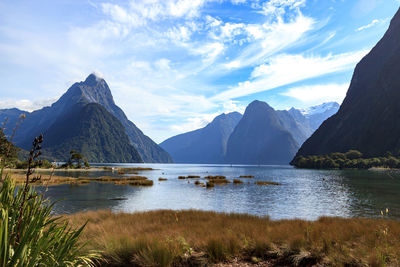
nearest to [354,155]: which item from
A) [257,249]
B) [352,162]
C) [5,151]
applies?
[352,162]

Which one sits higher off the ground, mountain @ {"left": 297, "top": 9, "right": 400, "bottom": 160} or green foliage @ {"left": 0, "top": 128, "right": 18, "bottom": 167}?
mountain @ {"left": 297, "top": 9, "right": 400, "bottom": 160}

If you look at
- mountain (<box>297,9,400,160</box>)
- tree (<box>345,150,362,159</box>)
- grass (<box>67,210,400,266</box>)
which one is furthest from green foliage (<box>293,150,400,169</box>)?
grass (<box>67,210,400,266</box>)

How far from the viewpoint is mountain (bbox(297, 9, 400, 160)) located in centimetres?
14512

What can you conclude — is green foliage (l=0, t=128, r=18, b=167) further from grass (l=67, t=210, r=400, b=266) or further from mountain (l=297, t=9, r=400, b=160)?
mountain (l=297, t=9, r=400, b=160)

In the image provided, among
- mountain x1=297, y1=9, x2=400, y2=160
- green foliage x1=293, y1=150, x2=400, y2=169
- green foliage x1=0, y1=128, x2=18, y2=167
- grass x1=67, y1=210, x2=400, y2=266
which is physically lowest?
green foliage x1=293, y1=150, x2=400, y2=169

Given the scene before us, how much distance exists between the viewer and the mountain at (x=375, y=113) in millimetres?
145125

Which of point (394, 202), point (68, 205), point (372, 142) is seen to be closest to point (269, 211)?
point (394, 202)

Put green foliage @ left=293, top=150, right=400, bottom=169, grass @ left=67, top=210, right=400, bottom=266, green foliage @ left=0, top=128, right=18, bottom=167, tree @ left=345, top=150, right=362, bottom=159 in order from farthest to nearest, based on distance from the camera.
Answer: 1. tree @ left=345, top=150, right=362, bottom=159
2. green foliage @ left=293, top=150, right=400, bottom=169
3. grass @ left=67, top=210, right=400, bottom=266
4. green foliage @ left=0, top=128, right=18, bottom=167

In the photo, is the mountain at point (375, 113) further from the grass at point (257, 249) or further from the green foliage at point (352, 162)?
the grass at point (257, 249)

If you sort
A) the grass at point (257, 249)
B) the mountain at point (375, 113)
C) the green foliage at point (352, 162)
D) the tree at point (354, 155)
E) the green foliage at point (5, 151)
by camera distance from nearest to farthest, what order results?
the green foliage at point (5, 151)
the grass at point (257, 249)
the green foliage at point (352, 162)
the tree at point (354, 155)
the mountain at point (375, 113)

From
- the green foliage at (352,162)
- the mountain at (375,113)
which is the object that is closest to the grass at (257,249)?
the green foliage at (352,162)

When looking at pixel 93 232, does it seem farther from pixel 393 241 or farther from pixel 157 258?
pixel 393 241

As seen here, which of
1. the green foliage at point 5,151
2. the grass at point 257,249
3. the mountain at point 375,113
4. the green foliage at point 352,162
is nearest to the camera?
the green foliage at point 5,151

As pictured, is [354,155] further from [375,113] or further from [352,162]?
[375,113]
